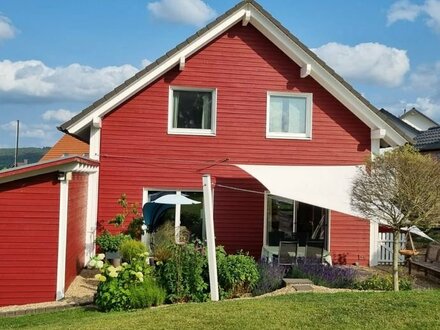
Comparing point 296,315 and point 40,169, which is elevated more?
point 40,169

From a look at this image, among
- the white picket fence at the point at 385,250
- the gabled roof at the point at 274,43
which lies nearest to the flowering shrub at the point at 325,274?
the white picket fence at the point at 385,250

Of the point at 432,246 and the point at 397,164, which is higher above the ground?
the point at 397,164

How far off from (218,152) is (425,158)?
759 centimetres

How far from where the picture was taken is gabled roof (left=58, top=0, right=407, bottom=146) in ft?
55.4

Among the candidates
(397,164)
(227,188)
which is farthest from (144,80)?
(397,164)

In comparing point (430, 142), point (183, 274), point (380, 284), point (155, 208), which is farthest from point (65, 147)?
point (380, 284)

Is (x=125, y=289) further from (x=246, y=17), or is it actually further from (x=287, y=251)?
(x=246, y=17)

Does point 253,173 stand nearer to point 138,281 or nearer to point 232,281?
point 232,281

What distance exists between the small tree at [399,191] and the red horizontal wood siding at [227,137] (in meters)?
5.58

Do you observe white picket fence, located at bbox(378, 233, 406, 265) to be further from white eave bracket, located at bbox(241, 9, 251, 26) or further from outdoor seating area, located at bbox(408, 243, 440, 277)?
white eave bracket, located at bbox(241, 9, 251, 26)

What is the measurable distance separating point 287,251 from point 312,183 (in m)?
2.16

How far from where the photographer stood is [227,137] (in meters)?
18.1

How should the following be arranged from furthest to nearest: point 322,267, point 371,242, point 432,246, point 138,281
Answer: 1. point 371,242
2. point 432,246
3. point 322,267
4. point 138,281

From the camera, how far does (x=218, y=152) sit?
18016 mm
